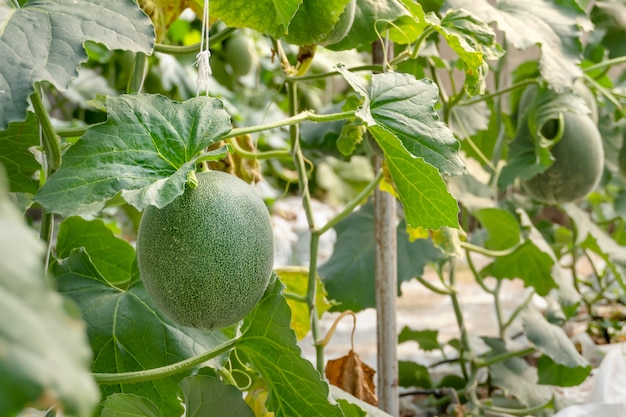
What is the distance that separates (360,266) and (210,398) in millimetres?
821

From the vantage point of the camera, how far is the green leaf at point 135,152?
696mm

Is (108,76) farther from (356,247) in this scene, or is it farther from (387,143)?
(387,143)

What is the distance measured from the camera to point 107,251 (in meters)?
1.21

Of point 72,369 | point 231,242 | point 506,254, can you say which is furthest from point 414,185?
point 506,254

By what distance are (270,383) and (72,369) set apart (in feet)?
2.12

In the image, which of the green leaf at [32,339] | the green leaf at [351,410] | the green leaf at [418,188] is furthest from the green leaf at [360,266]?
the green leaf at [32,339]

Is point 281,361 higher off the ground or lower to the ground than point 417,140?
lower

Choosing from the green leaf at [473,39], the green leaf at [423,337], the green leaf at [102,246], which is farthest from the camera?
the green leaf at [423,337]

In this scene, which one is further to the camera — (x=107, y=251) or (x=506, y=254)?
(x=506, y=254)

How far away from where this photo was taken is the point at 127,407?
836 mm

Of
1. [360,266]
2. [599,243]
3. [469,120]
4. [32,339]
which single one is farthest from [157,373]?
[599,243]

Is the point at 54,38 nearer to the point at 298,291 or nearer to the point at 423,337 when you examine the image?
the point at 298,291

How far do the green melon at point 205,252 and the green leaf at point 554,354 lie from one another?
1.07 metres

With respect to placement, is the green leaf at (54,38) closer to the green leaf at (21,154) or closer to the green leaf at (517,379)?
the green leaf at (21,154)
